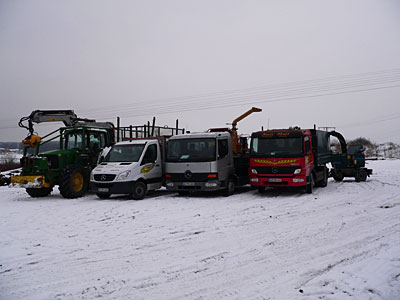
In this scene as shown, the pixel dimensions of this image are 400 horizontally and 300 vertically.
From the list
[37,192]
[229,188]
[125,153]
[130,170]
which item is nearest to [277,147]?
[229,188]

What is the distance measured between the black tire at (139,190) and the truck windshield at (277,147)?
424cm

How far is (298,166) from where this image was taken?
1316 centimetres

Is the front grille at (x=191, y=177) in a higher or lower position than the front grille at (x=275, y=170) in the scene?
lower

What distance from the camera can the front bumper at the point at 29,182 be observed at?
44.4ft

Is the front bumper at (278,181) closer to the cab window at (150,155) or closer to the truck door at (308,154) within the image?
the truck door at (308,154)

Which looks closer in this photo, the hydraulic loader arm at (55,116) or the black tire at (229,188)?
the black tire at (229,188)

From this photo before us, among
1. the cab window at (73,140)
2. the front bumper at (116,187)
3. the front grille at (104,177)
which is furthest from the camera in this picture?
the cab window at (73,140)

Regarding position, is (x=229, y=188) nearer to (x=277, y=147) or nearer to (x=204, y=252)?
(x=277, y=147)

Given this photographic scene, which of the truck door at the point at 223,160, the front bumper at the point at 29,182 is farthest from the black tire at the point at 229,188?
the front bumper at the point at 29,182

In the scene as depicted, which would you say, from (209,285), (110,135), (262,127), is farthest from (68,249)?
(262,127)

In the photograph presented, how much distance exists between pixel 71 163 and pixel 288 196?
8.49 m

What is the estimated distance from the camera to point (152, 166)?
14289mm

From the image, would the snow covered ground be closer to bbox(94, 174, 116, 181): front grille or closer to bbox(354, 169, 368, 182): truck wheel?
bbox(94, 174, 116, 181): front grille

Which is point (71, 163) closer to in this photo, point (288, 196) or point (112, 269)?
point (288, 196)
